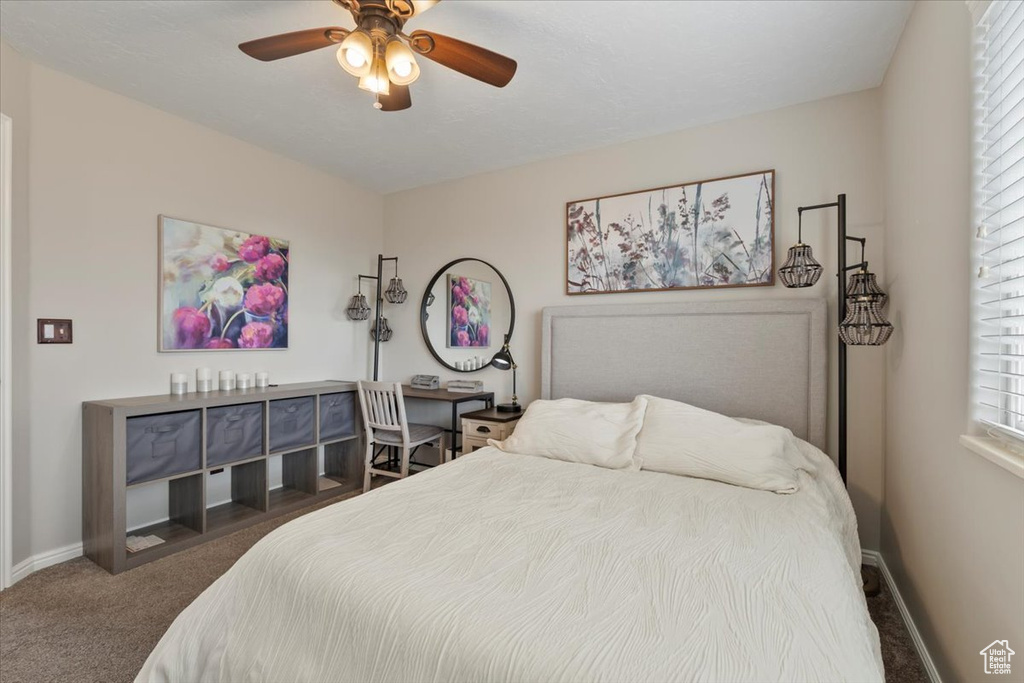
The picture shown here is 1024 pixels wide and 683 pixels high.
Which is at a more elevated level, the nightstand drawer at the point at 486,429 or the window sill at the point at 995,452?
the window sill at the point at 995,452

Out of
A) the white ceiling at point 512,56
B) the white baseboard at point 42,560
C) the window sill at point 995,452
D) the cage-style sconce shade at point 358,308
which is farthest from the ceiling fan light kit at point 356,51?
the white baseboard at point 42,560

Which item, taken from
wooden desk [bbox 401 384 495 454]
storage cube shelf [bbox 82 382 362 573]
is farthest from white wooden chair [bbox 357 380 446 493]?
storage cube shelf [bbox 82 382 362 573]

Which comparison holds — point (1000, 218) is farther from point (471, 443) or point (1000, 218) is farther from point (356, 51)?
point (471, 443)

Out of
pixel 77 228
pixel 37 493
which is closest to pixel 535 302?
pixel 77 228

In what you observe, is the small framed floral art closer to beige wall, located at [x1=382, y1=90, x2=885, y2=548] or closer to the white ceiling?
the white ceiling

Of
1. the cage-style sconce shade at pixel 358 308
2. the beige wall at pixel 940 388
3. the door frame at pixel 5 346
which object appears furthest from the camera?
the cage-style sconce shade at pixel 358 308

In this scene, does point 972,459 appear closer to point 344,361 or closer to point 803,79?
point 803,79

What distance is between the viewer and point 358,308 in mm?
3998

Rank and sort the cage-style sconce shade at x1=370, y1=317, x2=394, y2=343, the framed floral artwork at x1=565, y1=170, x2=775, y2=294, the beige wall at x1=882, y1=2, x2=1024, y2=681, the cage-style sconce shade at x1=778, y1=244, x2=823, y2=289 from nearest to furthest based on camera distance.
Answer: the beige wall at x1=882, y1=2, x2=1024, y2=681 < the cage-style sconce shade at x1=778, y1=244, x2=823, y2=289 < the framed floral artwork at x1=565, y1=170, x2=775, y2=294 < the cage-style sconce shade at x1=370, y1=317, x2=394, y2=343

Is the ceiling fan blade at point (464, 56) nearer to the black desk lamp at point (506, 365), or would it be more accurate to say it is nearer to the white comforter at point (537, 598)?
the white comforter at point (537, 598)

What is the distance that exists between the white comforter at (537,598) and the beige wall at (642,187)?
1101 millimetres

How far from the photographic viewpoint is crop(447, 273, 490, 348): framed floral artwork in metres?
3.74

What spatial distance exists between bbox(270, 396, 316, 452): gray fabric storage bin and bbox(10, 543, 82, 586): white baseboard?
1.04 metres

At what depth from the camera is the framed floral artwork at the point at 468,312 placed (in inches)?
147
